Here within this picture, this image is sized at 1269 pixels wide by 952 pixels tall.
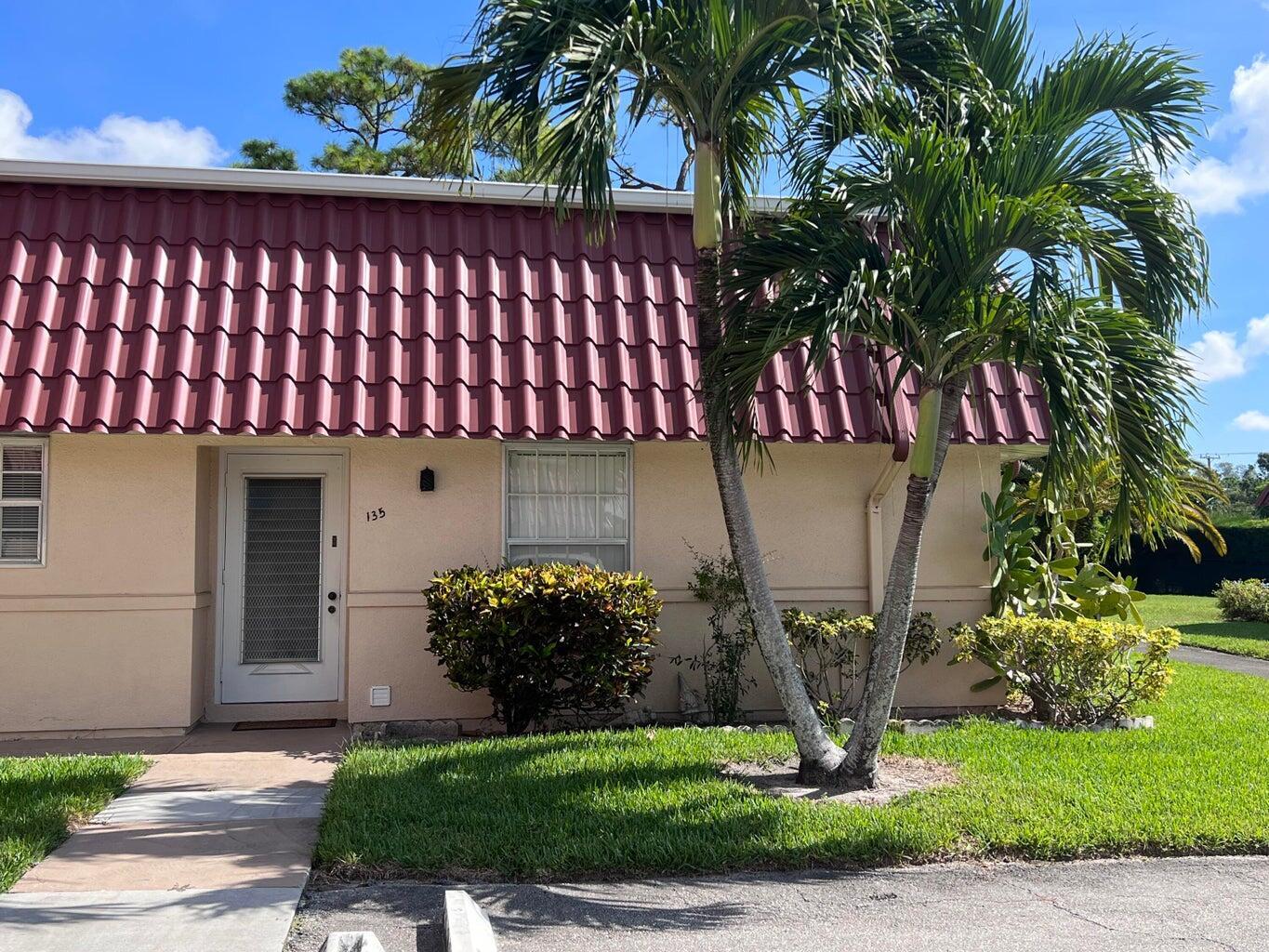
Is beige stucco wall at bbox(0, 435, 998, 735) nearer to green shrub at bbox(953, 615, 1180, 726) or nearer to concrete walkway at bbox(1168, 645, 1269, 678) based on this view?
green shrub at bbox(953, 615, 1180, 726)

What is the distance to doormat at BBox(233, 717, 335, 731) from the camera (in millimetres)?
9438

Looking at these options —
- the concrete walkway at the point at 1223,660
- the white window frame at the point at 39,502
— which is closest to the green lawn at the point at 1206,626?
the concrete walkway at the point at 1223,660

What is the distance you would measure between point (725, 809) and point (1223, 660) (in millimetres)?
12305

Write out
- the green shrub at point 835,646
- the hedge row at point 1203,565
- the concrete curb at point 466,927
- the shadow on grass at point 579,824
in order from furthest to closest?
the hedge row at point 1203,565 → the green shrub at point 835,646 → the shadow on grass at point 579,824 → the concrete curb at point 466,927

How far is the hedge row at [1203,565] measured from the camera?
91.8 feet

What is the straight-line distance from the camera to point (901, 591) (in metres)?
7.03

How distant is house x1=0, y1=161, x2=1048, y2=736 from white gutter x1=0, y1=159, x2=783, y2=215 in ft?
0.10

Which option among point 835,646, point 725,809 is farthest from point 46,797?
point 835,646

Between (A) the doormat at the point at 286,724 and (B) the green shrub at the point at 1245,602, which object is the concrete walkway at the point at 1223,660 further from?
(A) the doormat at the point at 286,724

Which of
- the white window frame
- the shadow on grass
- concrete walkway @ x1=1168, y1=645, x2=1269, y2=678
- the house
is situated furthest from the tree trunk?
concrete walkway @ x1=1168, y1=645, x2=1269, y2=678

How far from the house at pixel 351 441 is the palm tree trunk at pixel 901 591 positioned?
1.54 metres

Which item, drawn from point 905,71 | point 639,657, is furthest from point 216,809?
point 905,71

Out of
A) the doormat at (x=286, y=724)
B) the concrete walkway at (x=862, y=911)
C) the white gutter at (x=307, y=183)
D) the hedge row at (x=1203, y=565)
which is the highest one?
the white gutter at (x=307, y=183)

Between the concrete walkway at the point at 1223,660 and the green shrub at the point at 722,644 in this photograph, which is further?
the concrete walkway at the point at 1223,660
